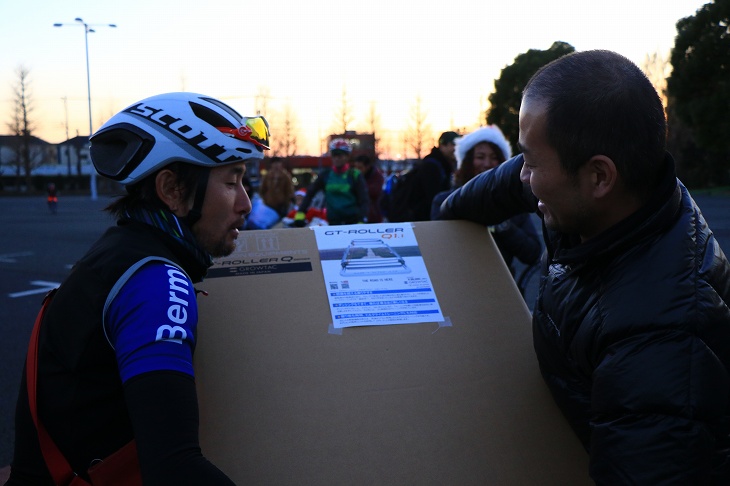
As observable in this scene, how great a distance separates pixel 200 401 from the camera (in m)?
1.55

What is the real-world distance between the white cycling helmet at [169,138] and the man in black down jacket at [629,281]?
66 centimetres

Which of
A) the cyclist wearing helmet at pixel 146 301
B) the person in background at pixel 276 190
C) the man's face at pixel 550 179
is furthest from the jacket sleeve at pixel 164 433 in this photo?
the person in background at pixel 276 190

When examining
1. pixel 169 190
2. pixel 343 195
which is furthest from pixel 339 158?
pixel 169 190

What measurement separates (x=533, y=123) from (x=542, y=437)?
0.75 meters

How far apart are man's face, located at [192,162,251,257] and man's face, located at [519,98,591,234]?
2.19 ft

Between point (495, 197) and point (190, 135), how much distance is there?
0.95 meters

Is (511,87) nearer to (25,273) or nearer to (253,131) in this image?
(25,273)

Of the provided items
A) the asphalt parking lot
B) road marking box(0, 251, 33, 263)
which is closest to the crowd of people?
the asphalt parking lot

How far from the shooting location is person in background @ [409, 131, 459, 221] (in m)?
5.61

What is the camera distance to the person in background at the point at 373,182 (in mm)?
8719

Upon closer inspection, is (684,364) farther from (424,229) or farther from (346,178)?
(346,178)

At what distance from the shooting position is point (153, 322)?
1213 millimetres

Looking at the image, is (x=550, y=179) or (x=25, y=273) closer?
(x=550, y=179)

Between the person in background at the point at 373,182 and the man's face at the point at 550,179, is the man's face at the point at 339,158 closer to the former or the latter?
the person in background at the point at 373,182
